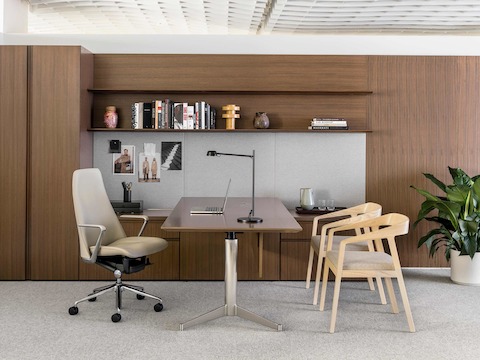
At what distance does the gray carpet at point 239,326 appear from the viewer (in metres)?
3.66

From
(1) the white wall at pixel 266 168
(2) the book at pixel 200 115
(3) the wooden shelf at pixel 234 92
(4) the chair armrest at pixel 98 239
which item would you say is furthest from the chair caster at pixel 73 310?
(3) the wooden shelf at pixel 234 92

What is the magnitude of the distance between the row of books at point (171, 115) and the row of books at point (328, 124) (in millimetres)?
1084

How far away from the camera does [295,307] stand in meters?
4.72

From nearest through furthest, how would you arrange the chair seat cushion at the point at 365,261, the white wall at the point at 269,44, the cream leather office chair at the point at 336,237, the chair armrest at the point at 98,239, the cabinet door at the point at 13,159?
the chair seat cushion at the point at 365,261 < the chair armrest at the point at 98,239 < the cream leather office chair at the point at 336,237 < the cabinet door at the point at 13,159 < the white wall at the point at 269,44

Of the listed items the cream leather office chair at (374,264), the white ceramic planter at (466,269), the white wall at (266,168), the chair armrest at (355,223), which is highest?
the white wall at (266,168)

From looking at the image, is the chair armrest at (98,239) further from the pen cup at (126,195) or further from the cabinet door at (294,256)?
the cabinet door at (294,256)

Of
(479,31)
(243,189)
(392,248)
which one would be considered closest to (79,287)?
(243,189)

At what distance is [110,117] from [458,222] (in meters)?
3.65

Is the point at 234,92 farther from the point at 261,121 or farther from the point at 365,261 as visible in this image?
the point at 365,261

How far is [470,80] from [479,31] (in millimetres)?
1066

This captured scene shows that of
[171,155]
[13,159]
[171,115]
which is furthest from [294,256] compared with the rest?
[13,159]

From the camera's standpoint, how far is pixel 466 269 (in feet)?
18.1

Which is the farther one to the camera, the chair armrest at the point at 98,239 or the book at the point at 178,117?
the book at the point at 178,117

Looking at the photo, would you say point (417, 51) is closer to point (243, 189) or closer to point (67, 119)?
point (243, 189)
